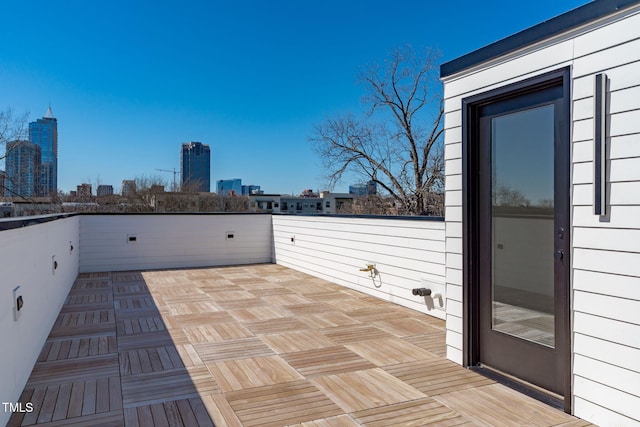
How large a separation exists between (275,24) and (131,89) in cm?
580

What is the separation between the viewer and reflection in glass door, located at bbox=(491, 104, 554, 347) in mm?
2400

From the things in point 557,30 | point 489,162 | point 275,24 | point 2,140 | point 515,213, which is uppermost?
point 275,24

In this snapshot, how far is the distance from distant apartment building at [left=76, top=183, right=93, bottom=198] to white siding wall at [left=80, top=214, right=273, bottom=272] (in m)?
10.6

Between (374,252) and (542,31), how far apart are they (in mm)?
3431

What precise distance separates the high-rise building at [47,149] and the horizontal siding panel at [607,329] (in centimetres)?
1631

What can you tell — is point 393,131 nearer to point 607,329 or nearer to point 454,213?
point 454,213

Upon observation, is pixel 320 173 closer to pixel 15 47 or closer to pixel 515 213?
pixel 15 47

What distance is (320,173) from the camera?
577 inches

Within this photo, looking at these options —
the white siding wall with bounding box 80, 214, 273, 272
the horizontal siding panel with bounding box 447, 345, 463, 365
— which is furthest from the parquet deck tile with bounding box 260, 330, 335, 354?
the white siding wall with bounding box 80, 214, 273, 272

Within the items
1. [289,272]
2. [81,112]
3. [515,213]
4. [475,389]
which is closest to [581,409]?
[475,389]

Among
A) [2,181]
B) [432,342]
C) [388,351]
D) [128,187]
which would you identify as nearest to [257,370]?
[388,351]

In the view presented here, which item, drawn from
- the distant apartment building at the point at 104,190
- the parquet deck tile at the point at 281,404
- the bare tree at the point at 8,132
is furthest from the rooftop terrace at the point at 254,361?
the distant apartment building at the point at 104,190

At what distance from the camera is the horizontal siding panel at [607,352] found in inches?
74.6

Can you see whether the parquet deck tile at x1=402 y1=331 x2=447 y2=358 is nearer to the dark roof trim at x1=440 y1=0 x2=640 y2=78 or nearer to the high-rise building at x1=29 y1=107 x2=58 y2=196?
the dark roof trim at x1=440 y1=0 x2=640 y2=78
